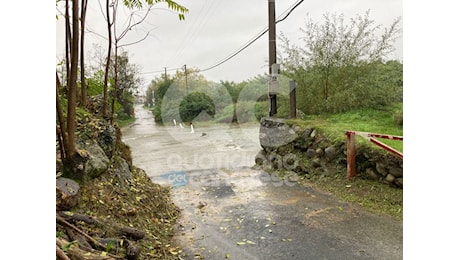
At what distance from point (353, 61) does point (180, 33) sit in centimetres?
416

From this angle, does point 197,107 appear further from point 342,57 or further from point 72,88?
point 72,88

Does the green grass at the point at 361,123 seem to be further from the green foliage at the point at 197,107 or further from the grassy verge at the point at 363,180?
the green foliage at the point at 197,107

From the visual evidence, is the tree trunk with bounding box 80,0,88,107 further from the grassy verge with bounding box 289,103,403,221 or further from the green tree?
the green tree

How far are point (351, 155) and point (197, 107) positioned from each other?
11180 mm

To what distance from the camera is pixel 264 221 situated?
3086 millimetres

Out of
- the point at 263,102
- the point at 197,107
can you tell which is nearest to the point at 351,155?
the point at 263,102

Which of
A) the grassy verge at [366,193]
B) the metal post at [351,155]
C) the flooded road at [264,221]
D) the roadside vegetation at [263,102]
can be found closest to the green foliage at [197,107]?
the roadside vegetation at [263,102]

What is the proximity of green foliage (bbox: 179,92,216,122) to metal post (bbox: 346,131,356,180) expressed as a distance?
35.2ft

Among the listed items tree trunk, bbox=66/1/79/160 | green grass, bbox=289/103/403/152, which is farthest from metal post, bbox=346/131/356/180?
tree trunk, bbox=66/1/79/160

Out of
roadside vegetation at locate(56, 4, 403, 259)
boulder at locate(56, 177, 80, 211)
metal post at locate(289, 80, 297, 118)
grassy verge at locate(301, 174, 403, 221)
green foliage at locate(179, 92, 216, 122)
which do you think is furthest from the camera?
green foliage at locate(179, 92, 216, 122)

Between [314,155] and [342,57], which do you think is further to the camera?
[342,57]

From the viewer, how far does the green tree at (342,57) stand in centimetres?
594

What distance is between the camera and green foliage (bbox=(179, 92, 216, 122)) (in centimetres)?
1421

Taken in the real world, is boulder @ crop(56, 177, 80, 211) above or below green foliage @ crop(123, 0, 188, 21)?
below
